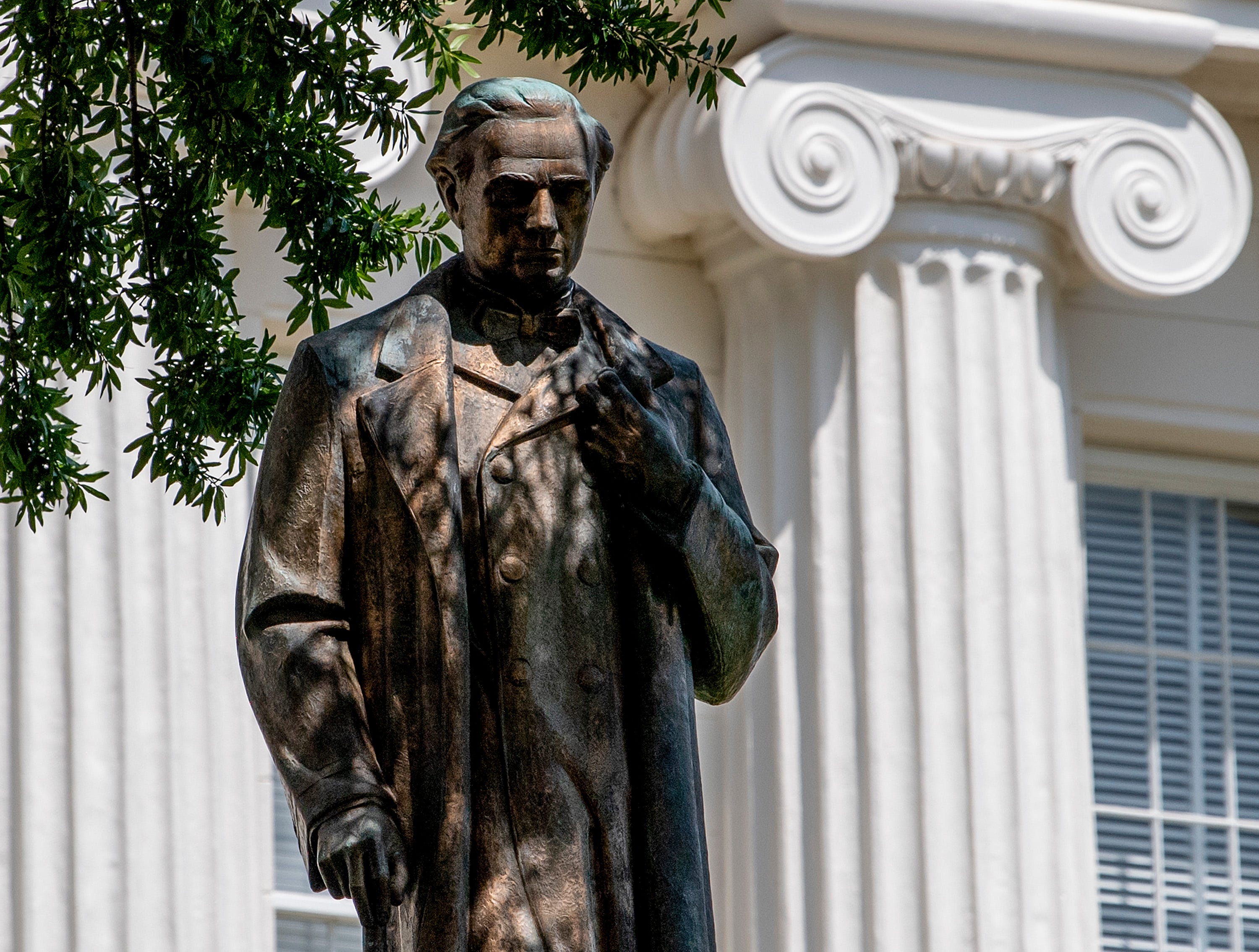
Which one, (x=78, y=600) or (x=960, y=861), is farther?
(x=960, y=861)

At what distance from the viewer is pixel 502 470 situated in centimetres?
556

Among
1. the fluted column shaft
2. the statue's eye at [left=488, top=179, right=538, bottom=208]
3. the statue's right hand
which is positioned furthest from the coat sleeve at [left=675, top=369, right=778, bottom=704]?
the fluted column shaft

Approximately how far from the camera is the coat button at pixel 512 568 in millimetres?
5492

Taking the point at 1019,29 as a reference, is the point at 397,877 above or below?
below

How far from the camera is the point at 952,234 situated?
11.5 m

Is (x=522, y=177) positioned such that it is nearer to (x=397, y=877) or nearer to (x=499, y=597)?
(x=499, y=597)

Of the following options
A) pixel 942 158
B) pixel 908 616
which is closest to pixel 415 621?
pixel 908 616

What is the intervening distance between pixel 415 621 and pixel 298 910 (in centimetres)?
571

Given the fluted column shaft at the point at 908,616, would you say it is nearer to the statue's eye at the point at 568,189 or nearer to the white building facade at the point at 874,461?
the white building facade at the point at 874,461

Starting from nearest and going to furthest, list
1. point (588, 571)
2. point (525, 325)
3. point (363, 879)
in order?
point (363, 879) < point (588, 571) < point (525, 325)

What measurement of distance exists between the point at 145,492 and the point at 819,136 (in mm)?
2676

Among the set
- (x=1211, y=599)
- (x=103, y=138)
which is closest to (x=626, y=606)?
(x=103, y=138)

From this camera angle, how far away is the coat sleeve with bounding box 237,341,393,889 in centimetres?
536

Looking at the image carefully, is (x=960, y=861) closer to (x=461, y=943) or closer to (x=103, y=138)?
(x=103, y=138)
